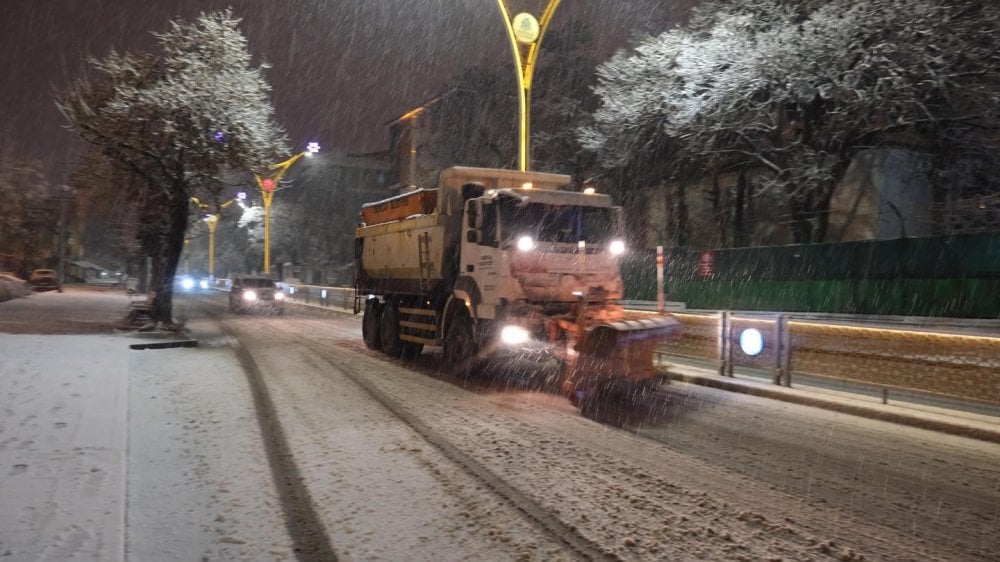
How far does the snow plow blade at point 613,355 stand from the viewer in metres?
9.39

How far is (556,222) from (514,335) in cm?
201

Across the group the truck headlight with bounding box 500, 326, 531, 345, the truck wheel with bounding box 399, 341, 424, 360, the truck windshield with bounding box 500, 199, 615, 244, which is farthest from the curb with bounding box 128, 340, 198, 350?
the truck windshield with bounding box 500, 199, 615, 244

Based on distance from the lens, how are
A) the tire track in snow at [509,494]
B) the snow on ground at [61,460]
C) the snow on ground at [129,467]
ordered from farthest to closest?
1. the tire track in snow at [509,494]
2. the snow on ground at [129,467]
3. the snow on ground at [61,460]

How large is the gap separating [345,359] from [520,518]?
33.8 feet

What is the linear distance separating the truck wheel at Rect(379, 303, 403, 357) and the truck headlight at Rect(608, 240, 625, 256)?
18.5 ft

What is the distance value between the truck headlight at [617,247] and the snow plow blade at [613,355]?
2012 mm

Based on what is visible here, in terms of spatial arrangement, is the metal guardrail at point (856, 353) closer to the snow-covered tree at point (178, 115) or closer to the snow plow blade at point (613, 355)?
the snow plow blade at point (613, 355)

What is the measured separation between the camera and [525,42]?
16.5 meters

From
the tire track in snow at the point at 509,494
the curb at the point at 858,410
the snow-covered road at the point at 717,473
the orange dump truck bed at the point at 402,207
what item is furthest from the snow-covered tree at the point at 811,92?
the tire track in snow at the point at 509,494

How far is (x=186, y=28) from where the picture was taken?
56.0 feet

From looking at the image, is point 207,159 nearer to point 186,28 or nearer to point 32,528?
point 186,28

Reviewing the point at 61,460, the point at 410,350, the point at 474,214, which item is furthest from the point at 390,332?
the point at 61,460

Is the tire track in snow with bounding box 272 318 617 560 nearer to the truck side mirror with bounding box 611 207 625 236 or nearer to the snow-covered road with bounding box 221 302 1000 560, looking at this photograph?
the snow-covered road with bounding box 221 302 1000 560

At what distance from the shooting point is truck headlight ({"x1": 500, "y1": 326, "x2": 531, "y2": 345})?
10.6 meters
